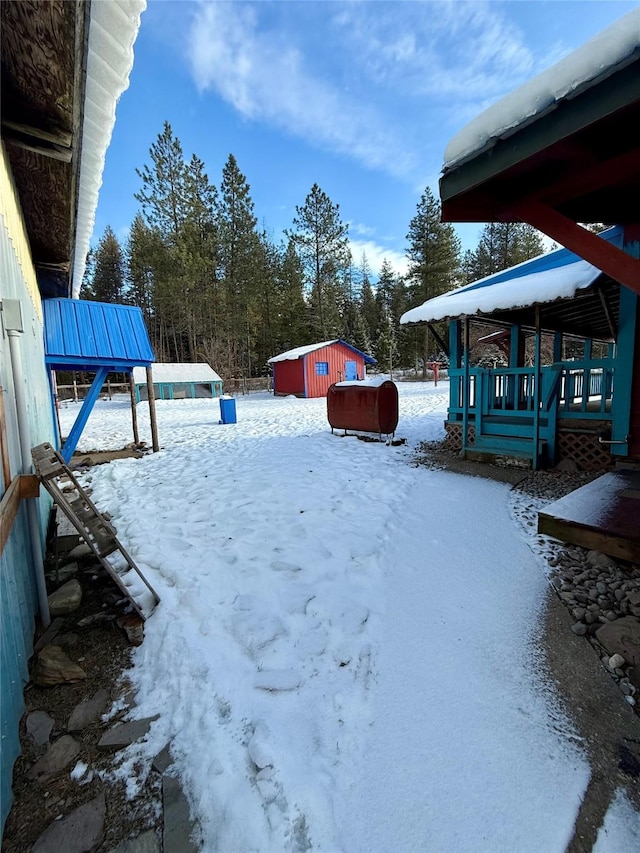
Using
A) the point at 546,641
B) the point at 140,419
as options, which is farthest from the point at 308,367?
the point at 546,641

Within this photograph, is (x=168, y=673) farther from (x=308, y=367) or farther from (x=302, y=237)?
(x=302, y=237)

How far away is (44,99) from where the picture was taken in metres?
1.96

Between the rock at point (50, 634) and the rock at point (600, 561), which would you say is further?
the rock at point (600, 561)

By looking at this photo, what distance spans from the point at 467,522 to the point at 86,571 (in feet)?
11.7

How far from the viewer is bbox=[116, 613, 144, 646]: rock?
235 cm

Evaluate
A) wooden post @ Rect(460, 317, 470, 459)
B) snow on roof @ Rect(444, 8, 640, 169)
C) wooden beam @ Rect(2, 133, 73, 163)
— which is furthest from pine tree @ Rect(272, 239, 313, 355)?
snow on roof @ Rect(444, 8, 640, 169)

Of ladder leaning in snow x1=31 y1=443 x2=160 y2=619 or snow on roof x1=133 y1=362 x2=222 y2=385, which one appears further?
snow on roof x1=133 y1=362 x2=222 y2=385

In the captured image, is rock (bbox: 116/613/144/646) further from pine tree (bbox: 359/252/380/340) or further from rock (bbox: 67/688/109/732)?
pine tree (bbox: 359/252/380/340)

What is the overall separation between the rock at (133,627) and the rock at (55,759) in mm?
623

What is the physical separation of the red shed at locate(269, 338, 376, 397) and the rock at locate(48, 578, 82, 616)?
61.4ft

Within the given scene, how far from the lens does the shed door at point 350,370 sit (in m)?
23.2

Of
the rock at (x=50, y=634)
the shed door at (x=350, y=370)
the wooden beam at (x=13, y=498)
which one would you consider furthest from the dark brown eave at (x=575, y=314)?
the shed door at (x=350, y=370)

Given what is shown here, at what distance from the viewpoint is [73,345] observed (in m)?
6.04

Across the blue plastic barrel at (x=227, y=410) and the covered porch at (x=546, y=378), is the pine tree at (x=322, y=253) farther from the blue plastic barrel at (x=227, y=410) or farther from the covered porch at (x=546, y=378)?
the covered porch at (x=546, y=378)
